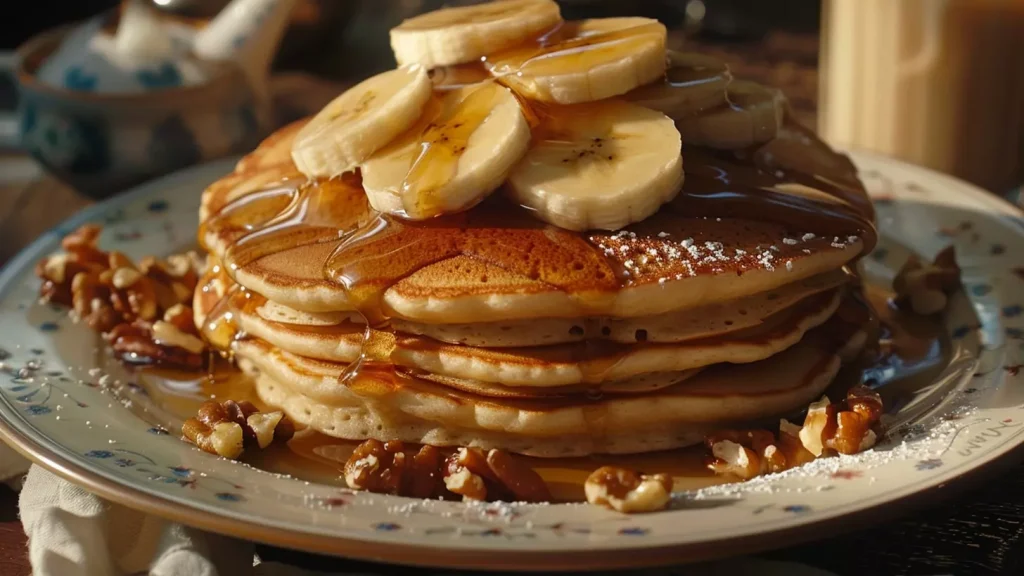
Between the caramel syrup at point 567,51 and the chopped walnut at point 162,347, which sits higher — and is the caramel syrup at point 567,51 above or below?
above

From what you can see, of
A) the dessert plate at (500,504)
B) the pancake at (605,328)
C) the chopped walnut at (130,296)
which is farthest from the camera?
the chopped walnut at (130,296)

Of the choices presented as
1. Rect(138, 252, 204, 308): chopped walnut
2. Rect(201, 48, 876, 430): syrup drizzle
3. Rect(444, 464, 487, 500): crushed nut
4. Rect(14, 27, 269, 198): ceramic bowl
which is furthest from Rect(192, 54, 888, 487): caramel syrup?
Rect(14, 27, 269, 198): ceramic bowl

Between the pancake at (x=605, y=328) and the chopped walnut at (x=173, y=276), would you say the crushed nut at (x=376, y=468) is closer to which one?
the pancake at (x=605, y=328)

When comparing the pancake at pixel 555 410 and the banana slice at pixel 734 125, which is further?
the banana slice at pixel 734 125

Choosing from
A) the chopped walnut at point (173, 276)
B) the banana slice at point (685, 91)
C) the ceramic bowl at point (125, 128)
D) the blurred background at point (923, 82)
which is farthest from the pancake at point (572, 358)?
the ceramic bowl at point (125, 128)

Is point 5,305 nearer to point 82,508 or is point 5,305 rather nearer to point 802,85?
point 82,508

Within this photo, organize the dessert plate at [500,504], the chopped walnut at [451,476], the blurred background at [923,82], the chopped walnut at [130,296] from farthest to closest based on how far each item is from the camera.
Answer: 1. the blurred background at [923,82]
2. the chopped walnut at [130,296]
3. the chopped walnut at [451,476]
4. the dessert plate at [500,504]

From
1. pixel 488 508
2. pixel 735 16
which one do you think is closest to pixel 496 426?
pixel 488 508

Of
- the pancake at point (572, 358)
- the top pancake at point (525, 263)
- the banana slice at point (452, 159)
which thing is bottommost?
the pancake at point (572, 358)

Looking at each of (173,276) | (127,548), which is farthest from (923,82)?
(127,548)
